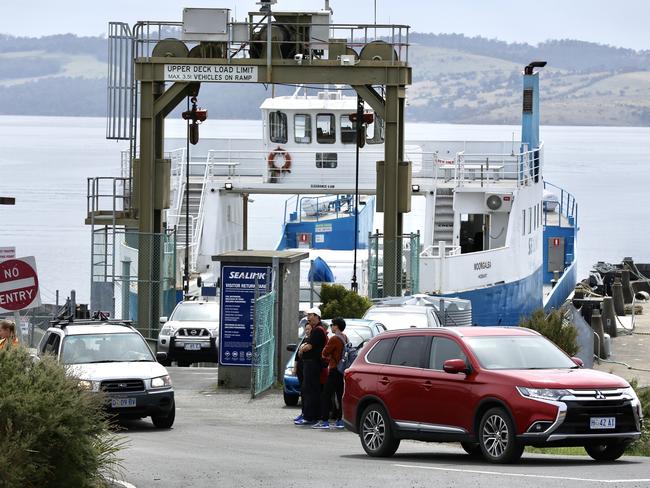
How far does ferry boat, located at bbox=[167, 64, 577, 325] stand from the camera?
4031 cm

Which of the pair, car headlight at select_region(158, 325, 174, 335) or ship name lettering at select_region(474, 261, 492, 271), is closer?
car headlight at select_region(158, 325, 174, 335)

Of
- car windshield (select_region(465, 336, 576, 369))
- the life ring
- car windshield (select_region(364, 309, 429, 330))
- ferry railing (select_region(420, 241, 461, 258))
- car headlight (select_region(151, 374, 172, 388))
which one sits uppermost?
the life ring

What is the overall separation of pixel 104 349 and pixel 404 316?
785 centimetres

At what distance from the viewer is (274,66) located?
30.3 meters

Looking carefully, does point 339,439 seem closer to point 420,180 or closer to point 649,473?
point 649,473

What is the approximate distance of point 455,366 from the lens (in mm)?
14609

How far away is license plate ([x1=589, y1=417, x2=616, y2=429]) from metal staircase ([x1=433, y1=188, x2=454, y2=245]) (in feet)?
92.7

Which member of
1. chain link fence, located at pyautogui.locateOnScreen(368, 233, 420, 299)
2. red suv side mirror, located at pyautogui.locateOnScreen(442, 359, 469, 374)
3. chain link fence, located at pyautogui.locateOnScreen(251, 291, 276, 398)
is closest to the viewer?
red suv side mirror, located at pyautogui.locateOnScreen(442, 359, 469, 374)

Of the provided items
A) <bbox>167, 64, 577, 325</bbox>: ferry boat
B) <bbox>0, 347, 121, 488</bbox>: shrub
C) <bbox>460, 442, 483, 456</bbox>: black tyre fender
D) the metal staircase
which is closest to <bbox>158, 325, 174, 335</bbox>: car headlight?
<bbox>167, 64, 577, 325</bbox>: ferry boat

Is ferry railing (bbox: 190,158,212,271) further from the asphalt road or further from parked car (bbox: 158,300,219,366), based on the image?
the asphalt road

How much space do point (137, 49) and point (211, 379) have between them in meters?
8.33

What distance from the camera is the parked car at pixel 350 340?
859 inches

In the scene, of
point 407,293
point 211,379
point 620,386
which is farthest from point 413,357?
point 407,293

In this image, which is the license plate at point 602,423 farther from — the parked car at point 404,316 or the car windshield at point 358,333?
the parked car at point 404,316
